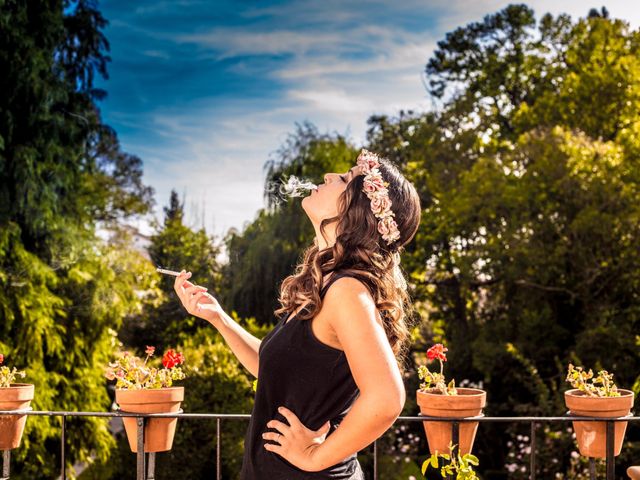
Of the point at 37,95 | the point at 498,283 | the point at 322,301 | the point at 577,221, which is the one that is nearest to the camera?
the point at 322,301

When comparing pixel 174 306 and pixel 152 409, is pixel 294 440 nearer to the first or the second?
pixel 152 409

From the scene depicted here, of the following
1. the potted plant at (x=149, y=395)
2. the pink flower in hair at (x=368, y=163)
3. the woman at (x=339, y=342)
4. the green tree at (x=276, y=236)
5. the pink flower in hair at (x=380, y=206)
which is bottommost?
the potted plant at (x=149, y=395)

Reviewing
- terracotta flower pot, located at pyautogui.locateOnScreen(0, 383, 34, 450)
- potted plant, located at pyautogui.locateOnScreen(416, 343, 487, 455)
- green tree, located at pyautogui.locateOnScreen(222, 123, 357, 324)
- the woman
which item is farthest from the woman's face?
green tree, located at pyautogui.locateOnScreen(222, 123, 357, 324)

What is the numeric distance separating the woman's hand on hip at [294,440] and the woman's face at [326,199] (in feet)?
1.28

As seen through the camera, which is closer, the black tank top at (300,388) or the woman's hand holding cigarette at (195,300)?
the black tank top at (300,388)

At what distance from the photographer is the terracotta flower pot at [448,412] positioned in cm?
269

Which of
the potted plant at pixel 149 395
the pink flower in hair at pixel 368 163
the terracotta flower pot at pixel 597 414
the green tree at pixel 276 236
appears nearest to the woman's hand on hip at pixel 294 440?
the pink flower in hair at pixel 368 163

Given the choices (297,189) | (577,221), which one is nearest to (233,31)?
(577,221)

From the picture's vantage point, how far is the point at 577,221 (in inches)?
372

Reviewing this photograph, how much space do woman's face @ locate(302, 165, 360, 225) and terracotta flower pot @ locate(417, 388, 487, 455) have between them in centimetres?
146

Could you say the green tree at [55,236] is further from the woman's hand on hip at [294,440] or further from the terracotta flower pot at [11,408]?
the woman's hand on hip at [294,440]

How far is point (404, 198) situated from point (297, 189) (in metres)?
0.28

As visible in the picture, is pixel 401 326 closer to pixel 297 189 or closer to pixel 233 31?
pixel 297 189

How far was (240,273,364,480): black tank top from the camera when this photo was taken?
1.31 metres
